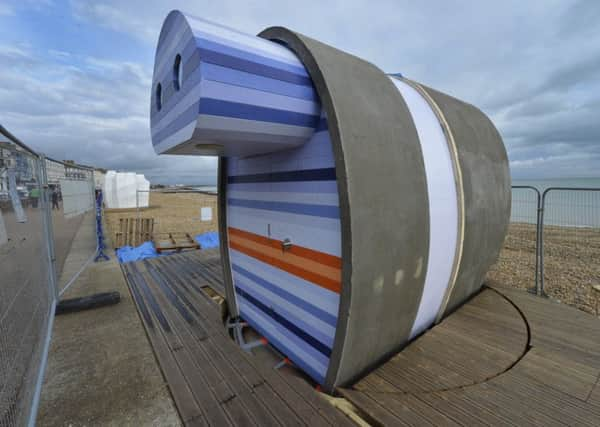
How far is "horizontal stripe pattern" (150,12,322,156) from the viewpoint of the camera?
5.04 ft

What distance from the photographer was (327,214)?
207 centimetres

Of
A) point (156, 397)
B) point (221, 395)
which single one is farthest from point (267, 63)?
point (156, 397)

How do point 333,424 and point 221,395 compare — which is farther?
point 221,395

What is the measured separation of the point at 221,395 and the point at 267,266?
4.01 feet

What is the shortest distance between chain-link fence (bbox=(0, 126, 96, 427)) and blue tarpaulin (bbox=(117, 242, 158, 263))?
3312 millimetres

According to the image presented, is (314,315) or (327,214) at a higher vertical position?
(327,214)

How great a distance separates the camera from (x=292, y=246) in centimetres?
248

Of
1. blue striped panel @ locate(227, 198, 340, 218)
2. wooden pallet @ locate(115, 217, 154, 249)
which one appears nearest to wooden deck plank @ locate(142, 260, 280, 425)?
blue striped panel @ locate(227, 198, 340, 218)

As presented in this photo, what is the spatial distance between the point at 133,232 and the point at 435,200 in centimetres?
794

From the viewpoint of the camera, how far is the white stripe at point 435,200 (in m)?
2.36

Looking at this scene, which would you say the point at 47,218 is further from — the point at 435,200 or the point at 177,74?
the point at 435,200

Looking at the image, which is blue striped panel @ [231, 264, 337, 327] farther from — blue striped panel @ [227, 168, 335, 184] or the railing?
the railing

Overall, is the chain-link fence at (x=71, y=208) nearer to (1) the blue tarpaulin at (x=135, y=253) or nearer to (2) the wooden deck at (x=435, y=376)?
(1) the blue tarpaulin at (x=135, y=253)

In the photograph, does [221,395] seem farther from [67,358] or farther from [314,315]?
[67,358]
